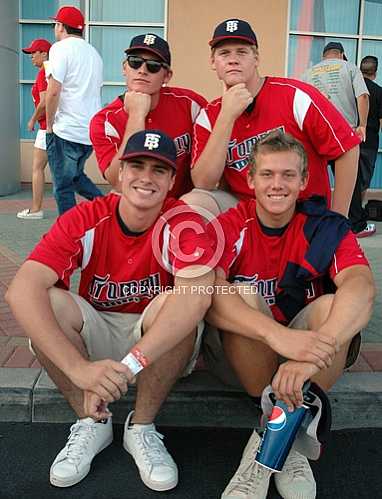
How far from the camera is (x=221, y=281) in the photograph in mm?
2684

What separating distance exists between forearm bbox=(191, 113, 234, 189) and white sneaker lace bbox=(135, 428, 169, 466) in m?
1.29

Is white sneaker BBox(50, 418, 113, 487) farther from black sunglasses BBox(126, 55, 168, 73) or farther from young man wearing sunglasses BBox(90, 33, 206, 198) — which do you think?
black sunglasses BBox(126, 55, 168, 73)

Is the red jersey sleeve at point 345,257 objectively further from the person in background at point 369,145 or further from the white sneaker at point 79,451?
→ the person in background at point 369,145

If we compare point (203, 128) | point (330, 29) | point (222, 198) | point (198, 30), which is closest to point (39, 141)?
point (198, 30)

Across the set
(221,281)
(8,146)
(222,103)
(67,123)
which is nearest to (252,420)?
(221,281)

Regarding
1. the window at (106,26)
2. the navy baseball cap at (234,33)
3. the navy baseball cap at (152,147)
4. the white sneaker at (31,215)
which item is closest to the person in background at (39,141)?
the white sneaker at (31,215)

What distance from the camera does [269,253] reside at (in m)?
2.84

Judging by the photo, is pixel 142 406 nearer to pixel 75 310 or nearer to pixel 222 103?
pixel 75 310

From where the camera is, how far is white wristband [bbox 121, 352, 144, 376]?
2461 millimetres

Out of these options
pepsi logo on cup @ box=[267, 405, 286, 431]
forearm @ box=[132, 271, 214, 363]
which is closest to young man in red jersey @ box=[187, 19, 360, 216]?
forearm @ box=[132, 271, 214, 363]

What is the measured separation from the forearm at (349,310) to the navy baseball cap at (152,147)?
3.02ft

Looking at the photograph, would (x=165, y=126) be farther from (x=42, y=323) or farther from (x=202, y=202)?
(x=42, y=323)

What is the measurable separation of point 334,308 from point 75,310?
43.4 inches

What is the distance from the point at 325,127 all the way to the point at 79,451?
6.47 feet
